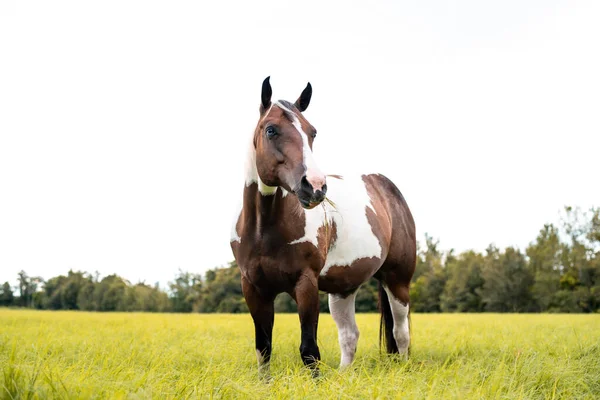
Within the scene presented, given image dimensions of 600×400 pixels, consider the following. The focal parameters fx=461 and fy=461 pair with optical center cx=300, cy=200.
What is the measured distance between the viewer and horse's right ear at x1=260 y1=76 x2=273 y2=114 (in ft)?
14.7

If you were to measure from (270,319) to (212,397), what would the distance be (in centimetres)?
165

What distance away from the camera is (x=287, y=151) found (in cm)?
410

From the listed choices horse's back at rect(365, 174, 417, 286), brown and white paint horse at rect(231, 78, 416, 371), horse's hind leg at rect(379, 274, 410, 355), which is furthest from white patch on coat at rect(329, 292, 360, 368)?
horse's back at rect(365, 174, 417, 286)

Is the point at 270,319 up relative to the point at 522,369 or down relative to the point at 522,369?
up

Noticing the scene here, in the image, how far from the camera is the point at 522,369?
4.84m

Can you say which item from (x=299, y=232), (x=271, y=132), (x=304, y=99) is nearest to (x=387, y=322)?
(x=299, y=232)

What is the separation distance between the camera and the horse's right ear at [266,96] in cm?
447

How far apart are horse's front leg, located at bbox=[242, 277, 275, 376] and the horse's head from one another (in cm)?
125

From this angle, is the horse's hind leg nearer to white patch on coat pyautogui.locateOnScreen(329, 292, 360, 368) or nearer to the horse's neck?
white patch on coat pyautogui.locateOnScreen(329, 292, 360, 368)

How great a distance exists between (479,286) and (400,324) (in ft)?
160

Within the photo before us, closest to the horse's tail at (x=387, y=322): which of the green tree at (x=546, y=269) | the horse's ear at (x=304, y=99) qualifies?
the horse's ear at (x=304, y=99)

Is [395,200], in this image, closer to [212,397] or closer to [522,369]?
[522,369]

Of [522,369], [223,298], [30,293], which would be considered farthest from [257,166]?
[30,293]

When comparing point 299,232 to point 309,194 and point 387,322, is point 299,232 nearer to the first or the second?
point 309,194
